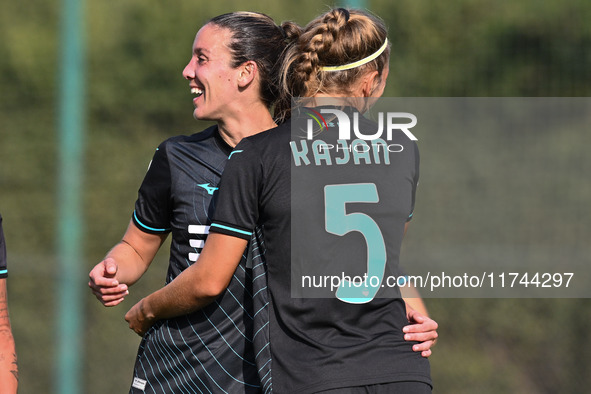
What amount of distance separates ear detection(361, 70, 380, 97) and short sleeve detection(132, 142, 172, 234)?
2.20ft

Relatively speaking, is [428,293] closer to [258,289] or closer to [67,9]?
[67,9]

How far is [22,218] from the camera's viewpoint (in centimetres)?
556

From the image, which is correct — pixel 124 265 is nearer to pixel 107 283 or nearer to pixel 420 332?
pixel 107 283

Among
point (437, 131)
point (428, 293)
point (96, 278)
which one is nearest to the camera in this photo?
point (96, 278)

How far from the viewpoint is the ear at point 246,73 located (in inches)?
96.9

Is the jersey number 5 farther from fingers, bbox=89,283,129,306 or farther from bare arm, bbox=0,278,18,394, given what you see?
bare arm, bbox=0,278,18,394

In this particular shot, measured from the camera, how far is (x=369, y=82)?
2.15m

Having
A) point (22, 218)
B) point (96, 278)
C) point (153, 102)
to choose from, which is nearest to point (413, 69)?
point (153, 102)

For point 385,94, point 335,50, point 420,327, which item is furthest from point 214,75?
point 385,94

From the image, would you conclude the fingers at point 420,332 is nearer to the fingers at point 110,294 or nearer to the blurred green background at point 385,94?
the fingers at point 110,294

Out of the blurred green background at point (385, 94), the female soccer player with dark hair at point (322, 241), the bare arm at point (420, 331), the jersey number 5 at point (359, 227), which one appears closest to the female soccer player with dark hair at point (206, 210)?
the female soccer player with dark hair at point (322, 241)

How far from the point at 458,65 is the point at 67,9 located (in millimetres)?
2512

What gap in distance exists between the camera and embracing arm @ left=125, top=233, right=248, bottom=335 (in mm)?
2072

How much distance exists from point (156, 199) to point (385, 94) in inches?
108
